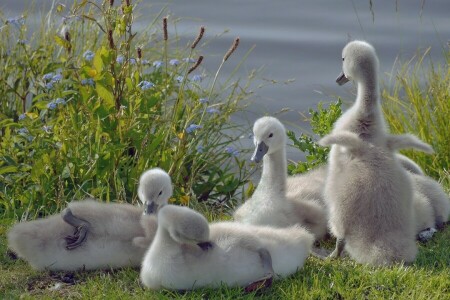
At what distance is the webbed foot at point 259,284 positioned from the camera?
22.2 ft

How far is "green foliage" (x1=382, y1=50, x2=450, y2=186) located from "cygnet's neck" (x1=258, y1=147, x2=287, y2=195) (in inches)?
Answer: 80.8

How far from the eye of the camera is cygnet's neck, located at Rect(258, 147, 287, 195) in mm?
7699

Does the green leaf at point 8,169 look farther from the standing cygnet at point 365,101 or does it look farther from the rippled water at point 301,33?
the rippled water at point 301,33

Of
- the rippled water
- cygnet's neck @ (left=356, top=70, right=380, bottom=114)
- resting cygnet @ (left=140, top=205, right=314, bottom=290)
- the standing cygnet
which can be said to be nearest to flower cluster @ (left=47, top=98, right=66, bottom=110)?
resting cygnet @ (left=140, top=205, right=314, bottom=290)

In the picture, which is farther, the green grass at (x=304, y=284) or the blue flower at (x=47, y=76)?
the blue flower at (x=47, y=76)

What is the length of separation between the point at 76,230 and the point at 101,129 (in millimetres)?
1451

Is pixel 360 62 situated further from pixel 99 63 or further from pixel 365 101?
pixel 99 63

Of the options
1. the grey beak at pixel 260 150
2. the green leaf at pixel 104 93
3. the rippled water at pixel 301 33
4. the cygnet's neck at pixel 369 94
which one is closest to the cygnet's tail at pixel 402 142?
the cygnet's neck at pixel 369 94

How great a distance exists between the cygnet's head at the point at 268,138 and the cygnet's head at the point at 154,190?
2.22ft

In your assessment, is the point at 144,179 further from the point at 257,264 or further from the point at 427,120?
the point at 427,120

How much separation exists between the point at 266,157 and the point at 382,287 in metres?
1.38

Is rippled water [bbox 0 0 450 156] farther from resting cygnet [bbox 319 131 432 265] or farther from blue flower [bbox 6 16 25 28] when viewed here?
resting cygnet [bbox 319 131 432 265]

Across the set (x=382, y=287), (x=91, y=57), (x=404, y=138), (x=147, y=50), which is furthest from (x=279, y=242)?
(x=147, y=50)

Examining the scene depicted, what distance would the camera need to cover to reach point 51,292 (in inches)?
275
